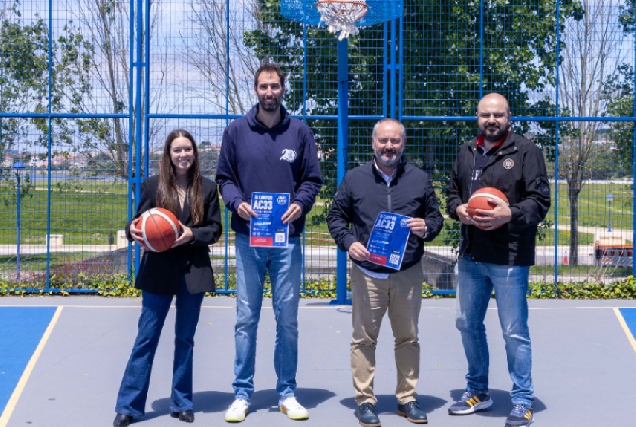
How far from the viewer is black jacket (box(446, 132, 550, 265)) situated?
533cm

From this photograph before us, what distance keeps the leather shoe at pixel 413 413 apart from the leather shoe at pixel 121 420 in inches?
70.0

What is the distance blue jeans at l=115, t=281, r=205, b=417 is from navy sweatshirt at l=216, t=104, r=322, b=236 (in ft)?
2.16

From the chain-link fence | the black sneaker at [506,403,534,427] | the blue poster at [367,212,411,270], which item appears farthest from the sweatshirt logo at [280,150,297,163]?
the chain-link fence

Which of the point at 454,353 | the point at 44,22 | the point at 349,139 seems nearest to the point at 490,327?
the point at 454,353

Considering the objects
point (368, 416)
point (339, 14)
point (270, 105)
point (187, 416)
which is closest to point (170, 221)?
point (270, 105)

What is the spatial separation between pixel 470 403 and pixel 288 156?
208 centimetres

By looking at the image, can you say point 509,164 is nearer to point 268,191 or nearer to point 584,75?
point 268,191

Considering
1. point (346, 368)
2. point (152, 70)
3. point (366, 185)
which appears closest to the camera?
point (366, 185)

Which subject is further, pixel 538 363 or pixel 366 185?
pixel 538 363

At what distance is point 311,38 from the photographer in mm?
10117

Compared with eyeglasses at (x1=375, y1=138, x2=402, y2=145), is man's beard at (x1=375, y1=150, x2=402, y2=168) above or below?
below

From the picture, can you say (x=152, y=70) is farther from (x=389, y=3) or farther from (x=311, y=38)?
(x=389, y=3)

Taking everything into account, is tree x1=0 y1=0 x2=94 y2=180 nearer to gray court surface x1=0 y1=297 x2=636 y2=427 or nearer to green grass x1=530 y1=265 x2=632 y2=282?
gray court surface x1=0 y1=297 x2=636 y2=427

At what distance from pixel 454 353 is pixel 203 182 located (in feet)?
9.95
